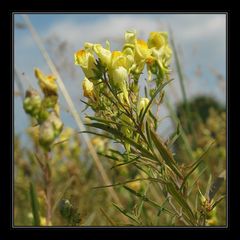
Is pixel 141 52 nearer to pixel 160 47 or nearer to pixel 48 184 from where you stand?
pixel 160 47

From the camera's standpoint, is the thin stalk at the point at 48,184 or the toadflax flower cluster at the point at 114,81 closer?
the toadflax flower cluster at the point at 114,81

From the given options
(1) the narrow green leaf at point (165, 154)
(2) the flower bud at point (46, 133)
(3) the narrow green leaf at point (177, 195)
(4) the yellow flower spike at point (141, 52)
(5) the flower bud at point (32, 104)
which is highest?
(4) the yellow flower spike at point (141, 52)

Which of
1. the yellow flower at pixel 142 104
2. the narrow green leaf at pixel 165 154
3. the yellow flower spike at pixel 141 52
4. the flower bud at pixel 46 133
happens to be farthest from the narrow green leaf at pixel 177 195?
the flower bud at pixel 46 133

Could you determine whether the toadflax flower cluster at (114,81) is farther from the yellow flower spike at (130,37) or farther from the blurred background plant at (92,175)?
the blurred background plant at (92,175)

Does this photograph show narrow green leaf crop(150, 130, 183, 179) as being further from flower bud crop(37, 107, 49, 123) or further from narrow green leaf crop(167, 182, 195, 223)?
flower bud crop(37, 107, 49, 123)

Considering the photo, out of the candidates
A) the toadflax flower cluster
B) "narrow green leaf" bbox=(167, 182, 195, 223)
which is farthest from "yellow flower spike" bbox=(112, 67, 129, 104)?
"narrow green leaf" bbox=(167, 182, 195, 223)

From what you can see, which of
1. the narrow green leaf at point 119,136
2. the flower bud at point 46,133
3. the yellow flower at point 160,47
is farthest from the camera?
the flower bud at point 46,133
